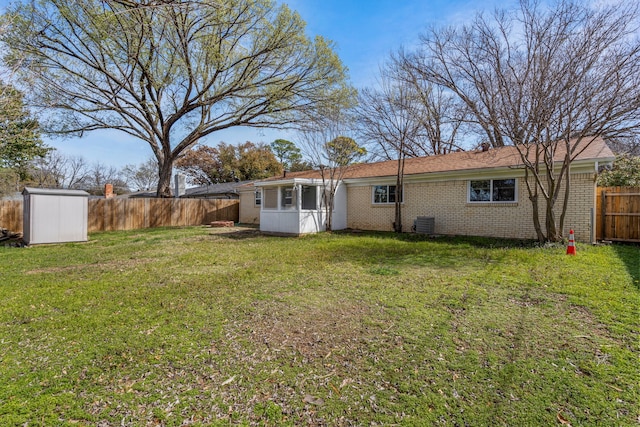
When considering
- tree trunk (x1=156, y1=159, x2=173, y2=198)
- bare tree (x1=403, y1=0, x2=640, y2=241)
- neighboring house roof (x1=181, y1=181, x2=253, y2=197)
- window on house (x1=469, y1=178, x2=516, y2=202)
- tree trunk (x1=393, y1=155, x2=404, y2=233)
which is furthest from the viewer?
neighboring house roof (x1=181, y1=181, x2=253, y2=197)

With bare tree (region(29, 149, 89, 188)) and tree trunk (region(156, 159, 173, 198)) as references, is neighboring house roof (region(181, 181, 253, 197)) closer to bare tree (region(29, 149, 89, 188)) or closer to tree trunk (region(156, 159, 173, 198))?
tree trunk (region(156, 159, 173, 198))

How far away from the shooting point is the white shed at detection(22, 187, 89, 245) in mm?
9961

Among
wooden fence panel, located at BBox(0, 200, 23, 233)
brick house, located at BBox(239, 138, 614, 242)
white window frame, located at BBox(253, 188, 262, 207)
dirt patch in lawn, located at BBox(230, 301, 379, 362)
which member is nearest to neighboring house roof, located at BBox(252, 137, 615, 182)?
brick house, located at BBox(239, 138, 614, 242)

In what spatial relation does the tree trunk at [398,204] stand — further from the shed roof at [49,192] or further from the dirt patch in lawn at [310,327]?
the shed roof at [49,192]

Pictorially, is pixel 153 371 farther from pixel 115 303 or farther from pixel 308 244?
pixel 308 244

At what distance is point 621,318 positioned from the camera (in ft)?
11.7

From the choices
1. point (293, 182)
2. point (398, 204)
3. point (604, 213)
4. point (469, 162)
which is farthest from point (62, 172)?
Answer: point (604, 213)

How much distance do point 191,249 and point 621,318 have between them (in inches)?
363

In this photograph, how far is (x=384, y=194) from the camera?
13594 millimetres

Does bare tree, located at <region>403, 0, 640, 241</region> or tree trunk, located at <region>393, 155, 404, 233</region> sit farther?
tree trunk, located at <region>393, 155, 404, 233</region>

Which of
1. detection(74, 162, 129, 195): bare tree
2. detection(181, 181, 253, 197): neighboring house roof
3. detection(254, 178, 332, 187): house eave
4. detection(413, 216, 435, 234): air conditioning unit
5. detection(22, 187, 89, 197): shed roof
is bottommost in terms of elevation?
detection(413, 216, 435, 234): air conditioning unit

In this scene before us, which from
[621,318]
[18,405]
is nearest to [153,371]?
[18,405]

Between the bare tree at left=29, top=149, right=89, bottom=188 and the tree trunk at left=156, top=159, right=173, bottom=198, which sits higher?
the bare tree at left=29, top=149, right=89, bottom=188

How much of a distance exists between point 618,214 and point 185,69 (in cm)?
1816
